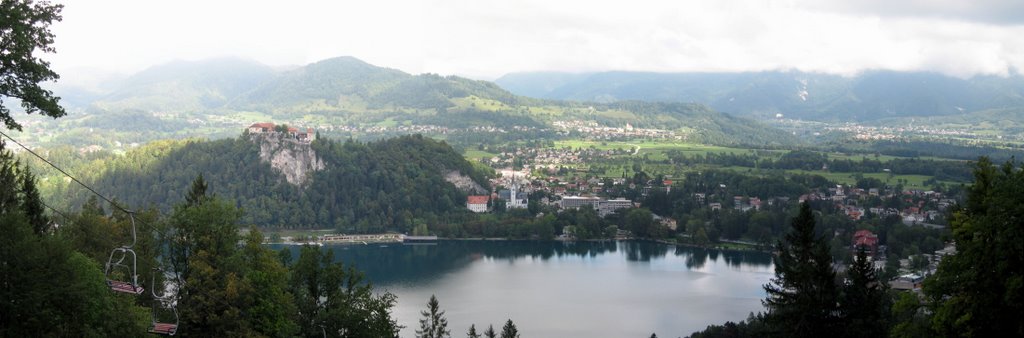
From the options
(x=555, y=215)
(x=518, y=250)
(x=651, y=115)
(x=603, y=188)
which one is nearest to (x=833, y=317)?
(x=518, y=250)

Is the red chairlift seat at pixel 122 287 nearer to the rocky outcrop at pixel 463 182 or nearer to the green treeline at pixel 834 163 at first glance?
the rocky outcrop at pixel 463 182

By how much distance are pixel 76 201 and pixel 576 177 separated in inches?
1341

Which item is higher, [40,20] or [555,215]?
[40,20]

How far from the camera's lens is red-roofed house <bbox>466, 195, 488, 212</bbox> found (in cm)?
5534

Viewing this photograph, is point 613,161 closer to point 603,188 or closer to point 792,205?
point 603,188

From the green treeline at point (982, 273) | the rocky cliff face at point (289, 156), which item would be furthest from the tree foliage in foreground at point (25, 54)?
the rocky cliff face at point (289, 156)

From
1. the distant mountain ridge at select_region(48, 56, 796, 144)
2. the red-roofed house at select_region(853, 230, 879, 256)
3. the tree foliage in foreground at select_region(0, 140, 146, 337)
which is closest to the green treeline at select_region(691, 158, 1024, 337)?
the tree foliage in foreground at select_region(0, 140, 146, 337)

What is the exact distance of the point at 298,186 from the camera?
56.3 metres

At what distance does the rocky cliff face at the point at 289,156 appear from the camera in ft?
187

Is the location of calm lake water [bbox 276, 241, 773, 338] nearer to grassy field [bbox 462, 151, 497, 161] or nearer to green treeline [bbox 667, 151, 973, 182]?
green treeline [bbox 667, 151, 973, 182]

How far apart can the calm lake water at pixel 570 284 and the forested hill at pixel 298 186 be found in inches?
313

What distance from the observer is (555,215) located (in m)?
51.1

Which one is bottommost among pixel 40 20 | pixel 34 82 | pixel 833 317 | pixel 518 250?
pixel 518 250

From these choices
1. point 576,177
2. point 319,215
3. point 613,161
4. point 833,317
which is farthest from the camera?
point 613,161
